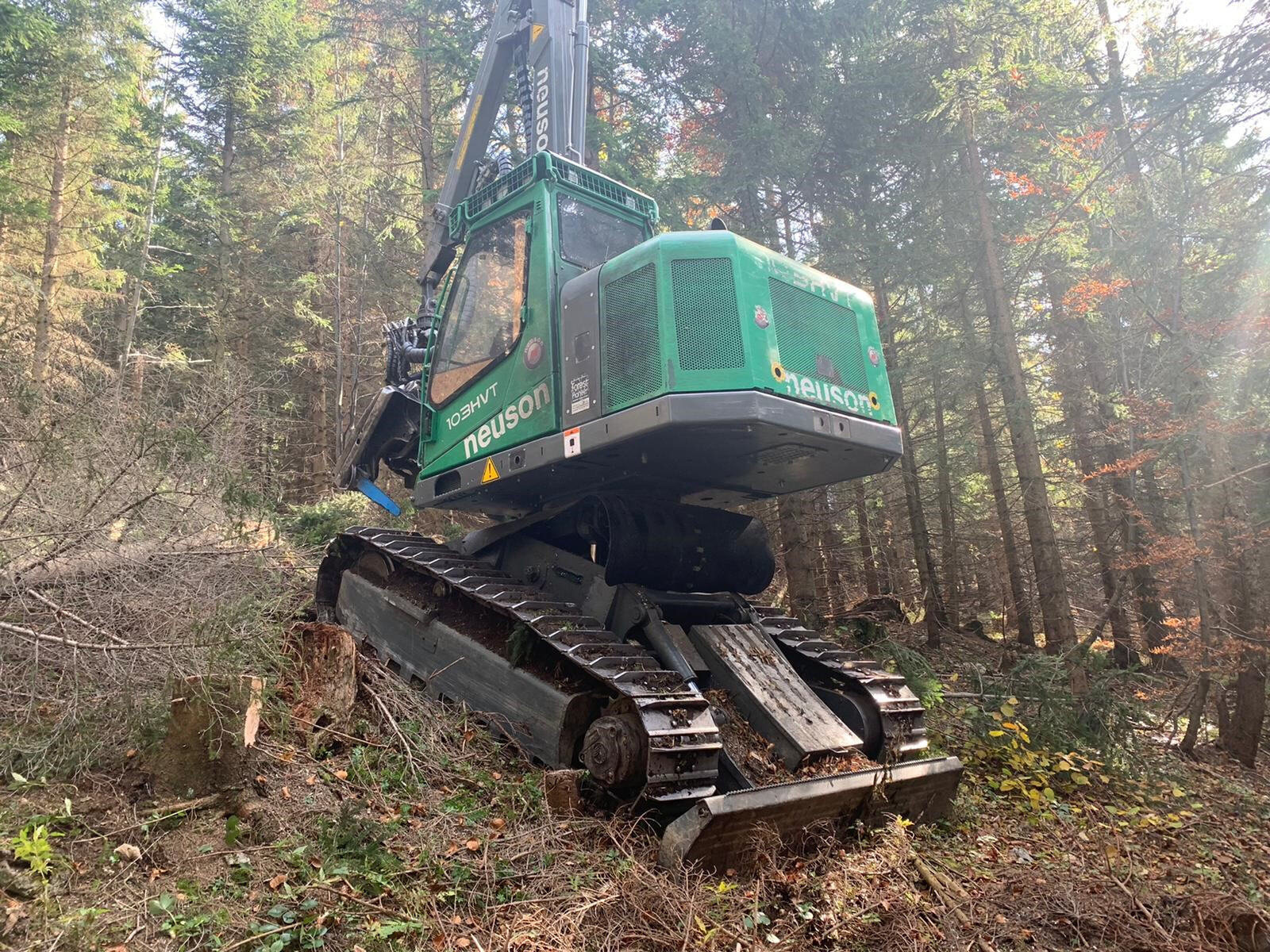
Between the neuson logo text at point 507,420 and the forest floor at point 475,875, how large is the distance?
1.79m

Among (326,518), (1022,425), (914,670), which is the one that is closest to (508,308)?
(914,670)

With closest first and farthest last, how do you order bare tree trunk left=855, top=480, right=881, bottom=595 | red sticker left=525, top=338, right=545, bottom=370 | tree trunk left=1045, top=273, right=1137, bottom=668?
red sticker left=525, top=338, right=545, bottom=370 < tree trunk left=1045, top=273, right=1137, bottom=668 < bare tree trunk left=855, top=480, right=881, bottom=595

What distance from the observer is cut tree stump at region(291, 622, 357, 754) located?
467cm

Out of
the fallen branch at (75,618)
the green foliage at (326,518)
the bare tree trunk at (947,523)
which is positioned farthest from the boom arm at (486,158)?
the bare tree trunk at (947,523)

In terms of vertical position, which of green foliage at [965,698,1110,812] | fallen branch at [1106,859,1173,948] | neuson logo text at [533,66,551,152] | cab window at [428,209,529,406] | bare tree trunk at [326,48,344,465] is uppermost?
bare tree trunk at [326,48,344,465]

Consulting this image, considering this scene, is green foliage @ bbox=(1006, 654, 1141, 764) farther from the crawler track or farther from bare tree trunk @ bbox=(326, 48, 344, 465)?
bare tree trunk @ bbox=(326, 48, 344, 465)

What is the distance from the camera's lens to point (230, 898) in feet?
9.62

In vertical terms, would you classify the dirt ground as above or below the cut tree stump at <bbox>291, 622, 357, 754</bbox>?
below

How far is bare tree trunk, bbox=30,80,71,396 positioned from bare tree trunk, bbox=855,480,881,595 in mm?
13615

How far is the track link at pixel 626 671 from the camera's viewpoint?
3895 mm

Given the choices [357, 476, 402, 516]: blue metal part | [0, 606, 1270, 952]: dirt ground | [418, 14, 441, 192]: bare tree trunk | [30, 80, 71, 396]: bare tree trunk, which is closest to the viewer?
[0, 606, 1270, 952]: dirt ground

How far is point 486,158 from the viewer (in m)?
7.64

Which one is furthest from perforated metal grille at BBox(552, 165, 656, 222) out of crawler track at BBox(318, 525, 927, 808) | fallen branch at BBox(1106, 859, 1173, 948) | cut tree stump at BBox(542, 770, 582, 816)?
fallen branch at BBox(1106, 859, 1173, 948)

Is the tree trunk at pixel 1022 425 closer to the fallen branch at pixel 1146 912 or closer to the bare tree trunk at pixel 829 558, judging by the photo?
the bare tree trunk at pixel 829 558
